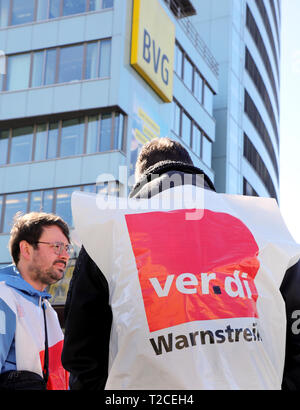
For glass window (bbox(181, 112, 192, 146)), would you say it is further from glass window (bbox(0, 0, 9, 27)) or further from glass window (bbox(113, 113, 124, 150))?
glass window (bbox(0, 0, 9, 27))

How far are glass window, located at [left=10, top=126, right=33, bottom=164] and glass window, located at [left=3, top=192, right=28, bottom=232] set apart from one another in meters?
1.43

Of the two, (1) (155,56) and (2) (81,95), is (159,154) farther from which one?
(1) (155,56)

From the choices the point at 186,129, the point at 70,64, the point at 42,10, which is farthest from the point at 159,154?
the point at 186,129

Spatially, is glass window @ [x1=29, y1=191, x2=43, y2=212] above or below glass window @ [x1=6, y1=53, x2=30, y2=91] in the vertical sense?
below

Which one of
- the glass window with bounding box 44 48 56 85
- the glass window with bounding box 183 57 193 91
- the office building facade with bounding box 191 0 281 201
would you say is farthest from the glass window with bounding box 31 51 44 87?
the office building facade with bounding box 191 0 281 201

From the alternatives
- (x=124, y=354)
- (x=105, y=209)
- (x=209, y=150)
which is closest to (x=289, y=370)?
(x=124, y=354)

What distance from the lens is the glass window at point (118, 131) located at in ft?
74.8

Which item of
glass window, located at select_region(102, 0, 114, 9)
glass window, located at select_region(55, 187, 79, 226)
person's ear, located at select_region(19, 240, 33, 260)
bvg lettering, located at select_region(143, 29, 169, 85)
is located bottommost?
person's ear, located at select_region(19, 240, 33, 260)

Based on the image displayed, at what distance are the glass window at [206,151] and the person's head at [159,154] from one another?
27.6 meters

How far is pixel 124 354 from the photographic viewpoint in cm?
206

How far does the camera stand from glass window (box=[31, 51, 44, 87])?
24.6 meters

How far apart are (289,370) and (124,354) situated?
1.92 ft

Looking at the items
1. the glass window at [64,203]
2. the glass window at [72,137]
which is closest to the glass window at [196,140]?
the glass window at [72,137]
